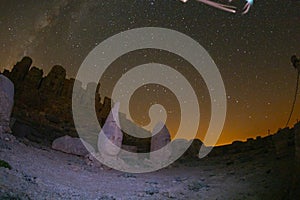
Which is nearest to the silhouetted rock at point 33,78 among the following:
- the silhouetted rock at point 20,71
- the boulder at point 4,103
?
the silhouetted rock at point 20,71

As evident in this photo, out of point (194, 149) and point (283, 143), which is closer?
point (283, 143)

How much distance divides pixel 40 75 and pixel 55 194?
1968 inches

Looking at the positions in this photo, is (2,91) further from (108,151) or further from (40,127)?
(40,127)

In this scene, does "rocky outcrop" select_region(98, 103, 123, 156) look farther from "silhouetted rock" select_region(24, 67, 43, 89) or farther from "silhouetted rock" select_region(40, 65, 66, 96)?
"silhouetted rock" select_region(24, 67, 43, 89)

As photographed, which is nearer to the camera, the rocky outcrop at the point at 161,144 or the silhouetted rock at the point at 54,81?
the rocky outcrop at the point at 161,144

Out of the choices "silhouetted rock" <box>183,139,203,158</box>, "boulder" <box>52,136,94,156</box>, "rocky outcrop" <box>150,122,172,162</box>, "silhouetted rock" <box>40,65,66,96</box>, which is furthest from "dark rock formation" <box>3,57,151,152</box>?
"rocky outcrop" <box>150,122,172,162</box>

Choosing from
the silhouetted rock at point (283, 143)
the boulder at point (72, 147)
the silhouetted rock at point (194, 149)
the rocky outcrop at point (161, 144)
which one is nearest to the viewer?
the silhouetted rock at point (283, 143)

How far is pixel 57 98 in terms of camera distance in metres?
52.2

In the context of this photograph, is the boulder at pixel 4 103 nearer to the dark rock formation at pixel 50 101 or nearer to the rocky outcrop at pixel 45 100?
the dark rock formation at pixel 50 101

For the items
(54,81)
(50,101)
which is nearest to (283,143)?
(50,101)

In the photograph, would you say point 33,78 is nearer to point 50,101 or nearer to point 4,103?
point 50,101

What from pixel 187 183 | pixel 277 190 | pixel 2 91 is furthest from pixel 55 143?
pixel 277 190

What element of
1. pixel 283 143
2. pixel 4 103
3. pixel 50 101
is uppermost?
pixel 50 101

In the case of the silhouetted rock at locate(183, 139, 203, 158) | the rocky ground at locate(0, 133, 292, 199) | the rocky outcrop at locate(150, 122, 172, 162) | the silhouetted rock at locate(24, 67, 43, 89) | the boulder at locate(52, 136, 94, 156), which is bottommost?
the rocky ground at locate(0, 133, 292, 199)
